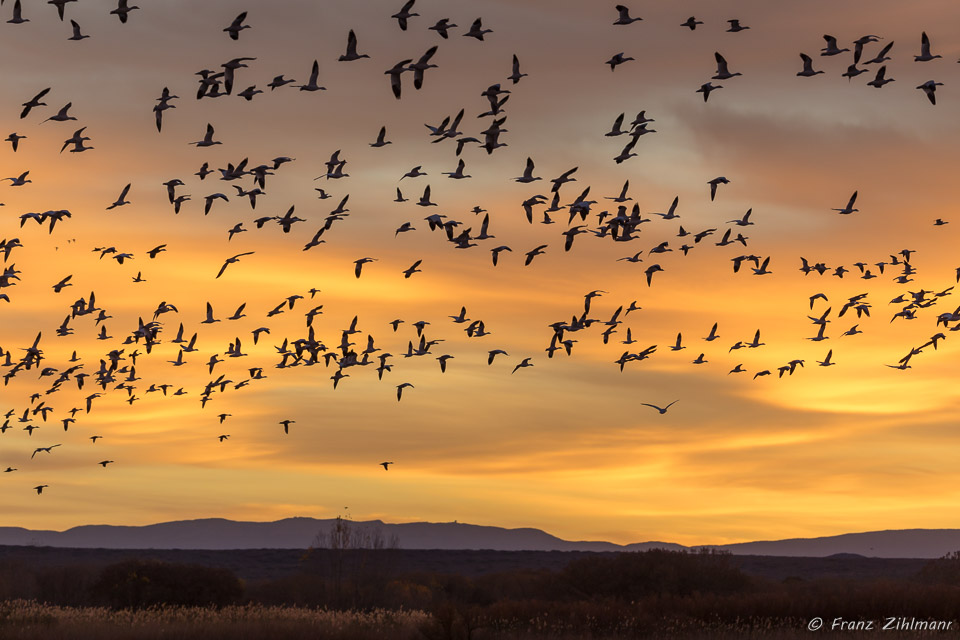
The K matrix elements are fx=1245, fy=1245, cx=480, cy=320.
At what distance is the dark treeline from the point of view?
43219mm

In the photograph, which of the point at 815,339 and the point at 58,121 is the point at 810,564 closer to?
the point at 815,339

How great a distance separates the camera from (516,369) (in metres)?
52.8

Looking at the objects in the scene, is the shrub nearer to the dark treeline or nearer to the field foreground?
the dark treeline

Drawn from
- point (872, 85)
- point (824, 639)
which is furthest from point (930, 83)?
point (824, 639)

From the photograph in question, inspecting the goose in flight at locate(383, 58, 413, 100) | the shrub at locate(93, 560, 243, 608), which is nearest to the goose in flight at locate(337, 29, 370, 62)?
the goose in flight at locate(383, 58, 413, 100)

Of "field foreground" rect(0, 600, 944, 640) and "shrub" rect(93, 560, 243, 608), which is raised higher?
"shrub" rect(93, 560, 243, 608)

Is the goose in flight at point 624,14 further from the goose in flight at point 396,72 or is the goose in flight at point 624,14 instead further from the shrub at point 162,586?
the shrub at point 162,586

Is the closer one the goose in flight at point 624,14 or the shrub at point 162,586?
the goose in flight at point 624,14

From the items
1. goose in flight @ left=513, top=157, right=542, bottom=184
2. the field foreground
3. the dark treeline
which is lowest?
the field foreground

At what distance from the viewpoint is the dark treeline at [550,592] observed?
4322 centimetres

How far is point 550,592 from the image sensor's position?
5997cm

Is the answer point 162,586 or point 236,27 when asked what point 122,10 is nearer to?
point 236,27

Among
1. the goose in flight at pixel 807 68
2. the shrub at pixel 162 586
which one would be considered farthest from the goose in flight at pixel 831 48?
the shrub at pixel 162 586

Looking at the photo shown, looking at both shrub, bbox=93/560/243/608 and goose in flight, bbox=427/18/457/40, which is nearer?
goose in flight, bbox=427/18/457/40
